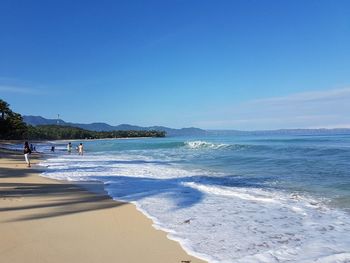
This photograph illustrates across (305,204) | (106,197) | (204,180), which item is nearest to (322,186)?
(305,204)

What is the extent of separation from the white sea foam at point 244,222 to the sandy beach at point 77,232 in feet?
Answer: 1.71

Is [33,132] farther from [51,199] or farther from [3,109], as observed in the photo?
[51,199]

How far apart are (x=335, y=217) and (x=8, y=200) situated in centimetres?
865

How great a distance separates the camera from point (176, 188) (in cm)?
1446

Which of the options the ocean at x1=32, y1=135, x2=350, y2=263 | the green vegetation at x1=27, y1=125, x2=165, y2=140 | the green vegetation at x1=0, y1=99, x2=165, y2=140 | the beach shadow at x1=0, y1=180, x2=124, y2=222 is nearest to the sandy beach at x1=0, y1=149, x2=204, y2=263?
the beach shadow at x1=0, y1=180, x2=124, y2=222

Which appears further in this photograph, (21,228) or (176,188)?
(176,188)

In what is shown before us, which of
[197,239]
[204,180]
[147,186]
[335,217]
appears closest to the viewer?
[197,239]

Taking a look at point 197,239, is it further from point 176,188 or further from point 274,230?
point 176,188

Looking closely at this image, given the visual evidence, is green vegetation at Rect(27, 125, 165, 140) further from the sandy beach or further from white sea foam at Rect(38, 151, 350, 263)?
the sandy beach

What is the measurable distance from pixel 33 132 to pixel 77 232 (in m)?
137

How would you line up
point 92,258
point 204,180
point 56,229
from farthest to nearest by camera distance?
1. point 204,180
2. point 56,229
3. point 92,258

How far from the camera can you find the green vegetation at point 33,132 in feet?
236

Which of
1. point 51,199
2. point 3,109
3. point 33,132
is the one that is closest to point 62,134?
point 33,132

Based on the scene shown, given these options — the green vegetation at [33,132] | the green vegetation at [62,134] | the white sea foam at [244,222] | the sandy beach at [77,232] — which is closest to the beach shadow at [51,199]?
the sandy beach at [77,232]
